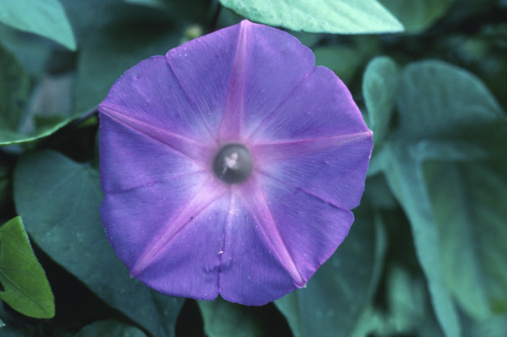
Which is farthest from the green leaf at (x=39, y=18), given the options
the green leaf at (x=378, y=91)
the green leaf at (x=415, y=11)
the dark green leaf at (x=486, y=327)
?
the dark green leaf at (x=486, y=327)

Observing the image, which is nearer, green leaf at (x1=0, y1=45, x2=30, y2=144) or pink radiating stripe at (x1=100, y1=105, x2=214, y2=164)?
pink radiating stripe at (x1=100, y1=105, x2=214, y2=164)

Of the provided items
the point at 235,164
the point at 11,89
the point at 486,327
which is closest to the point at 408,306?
the point at 486,327

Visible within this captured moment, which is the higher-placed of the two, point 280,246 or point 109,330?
point 280,246

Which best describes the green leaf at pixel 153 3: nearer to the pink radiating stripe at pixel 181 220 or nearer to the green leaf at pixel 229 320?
the pink radiating stripe at pixel 181 220

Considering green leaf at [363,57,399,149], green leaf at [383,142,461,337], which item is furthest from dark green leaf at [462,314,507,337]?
green leaf at [363,57,399,149]

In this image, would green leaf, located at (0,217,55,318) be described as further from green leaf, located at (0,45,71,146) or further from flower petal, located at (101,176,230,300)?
green leaf, located at (0,45,71,146)

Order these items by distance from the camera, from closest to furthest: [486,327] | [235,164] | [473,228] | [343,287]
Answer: [235,164] < [343,287] < [473,228] < [486,327]

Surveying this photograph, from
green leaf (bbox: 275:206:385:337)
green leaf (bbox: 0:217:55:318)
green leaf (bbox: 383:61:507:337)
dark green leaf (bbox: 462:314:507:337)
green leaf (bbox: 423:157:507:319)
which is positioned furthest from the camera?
dark green leaf (bbox: 462:314:507:337)

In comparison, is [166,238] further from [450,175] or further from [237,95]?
[450,175]
